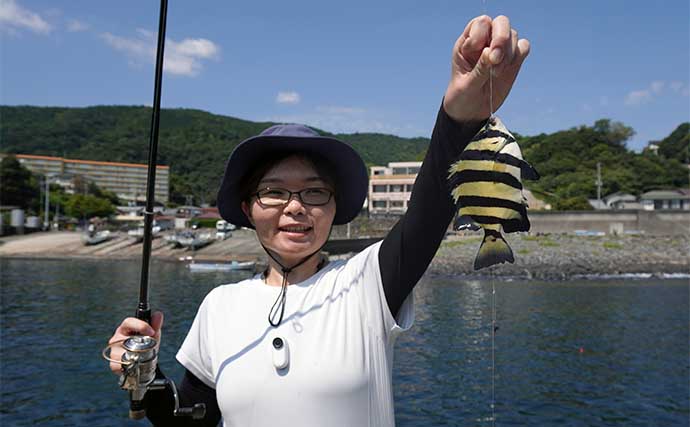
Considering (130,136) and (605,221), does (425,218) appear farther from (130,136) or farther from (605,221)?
(130,136)

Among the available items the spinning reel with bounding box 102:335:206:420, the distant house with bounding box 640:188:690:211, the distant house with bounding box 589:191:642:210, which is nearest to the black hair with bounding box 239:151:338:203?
the spinning reel with bounding box 102:335:206:420

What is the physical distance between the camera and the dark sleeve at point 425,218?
1.54 metres

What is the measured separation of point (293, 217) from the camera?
1832 millimetres

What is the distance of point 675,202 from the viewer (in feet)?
177

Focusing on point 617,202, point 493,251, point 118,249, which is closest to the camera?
point 493,251

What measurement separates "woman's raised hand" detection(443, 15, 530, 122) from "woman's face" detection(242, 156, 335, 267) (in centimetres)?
56

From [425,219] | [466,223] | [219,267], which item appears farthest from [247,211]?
[219,267]

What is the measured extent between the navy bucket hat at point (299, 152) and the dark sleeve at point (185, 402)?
0.68 m

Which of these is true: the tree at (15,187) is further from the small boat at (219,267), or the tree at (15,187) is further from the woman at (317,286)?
the woman at (317,286)

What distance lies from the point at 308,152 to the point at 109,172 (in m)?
125

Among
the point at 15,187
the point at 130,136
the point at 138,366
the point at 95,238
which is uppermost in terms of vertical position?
the point at 130,136

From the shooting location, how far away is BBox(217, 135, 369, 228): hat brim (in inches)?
72.6

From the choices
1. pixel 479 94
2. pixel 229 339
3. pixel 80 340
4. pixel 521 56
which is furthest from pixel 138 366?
pixel 80 340

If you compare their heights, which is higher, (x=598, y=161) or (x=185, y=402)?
(x=598, y=161)
